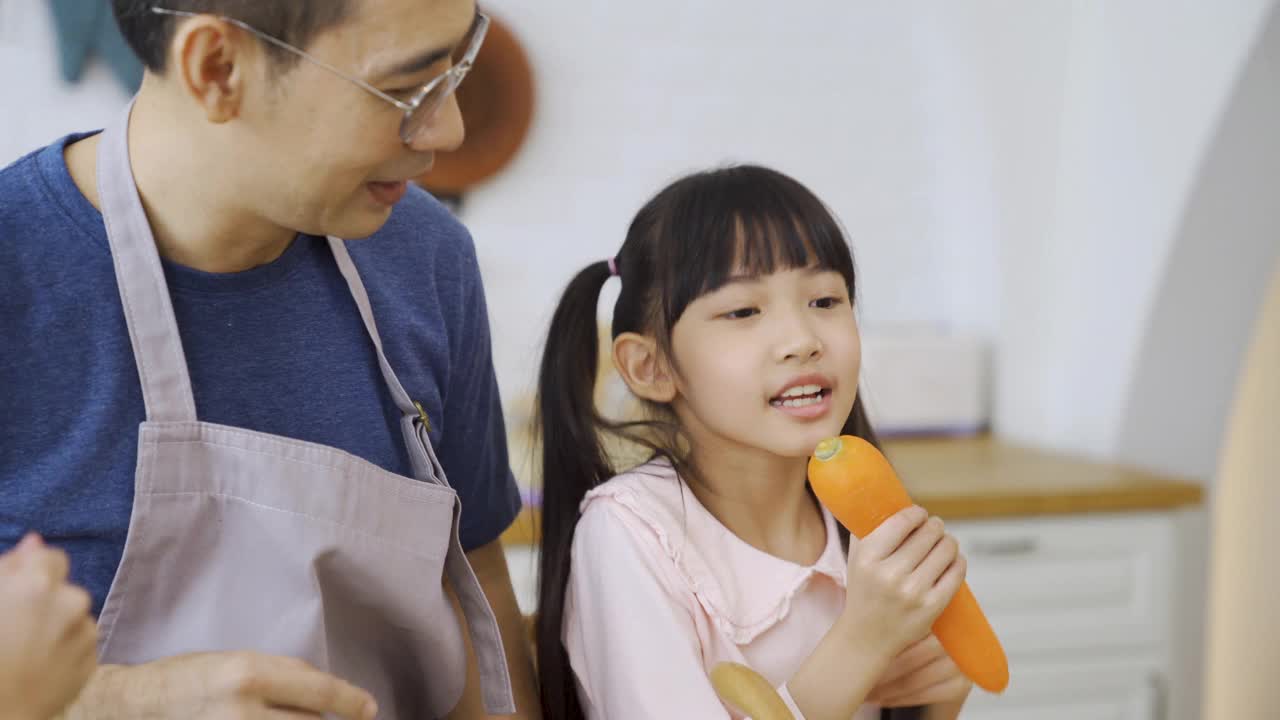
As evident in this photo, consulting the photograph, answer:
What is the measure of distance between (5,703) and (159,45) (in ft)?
1.74

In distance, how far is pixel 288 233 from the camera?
41.5 inches

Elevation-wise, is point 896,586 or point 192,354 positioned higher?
point 192,354

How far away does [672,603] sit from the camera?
109 centimetres

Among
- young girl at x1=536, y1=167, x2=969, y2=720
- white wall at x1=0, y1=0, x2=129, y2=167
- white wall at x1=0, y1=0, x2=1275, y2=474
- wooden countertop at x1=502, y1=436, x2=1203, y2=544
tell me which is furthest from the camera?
white wall at x1=0, y1=0, x2=1275, y2=474

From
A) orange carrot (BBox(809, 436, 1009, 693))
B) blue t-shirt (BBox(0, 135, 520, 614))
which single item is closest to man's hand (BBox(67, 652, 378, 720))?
blue t-shirt (BBox(0, 135, 520, 614))

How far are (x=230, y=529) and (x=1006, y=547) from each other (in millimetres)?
1743

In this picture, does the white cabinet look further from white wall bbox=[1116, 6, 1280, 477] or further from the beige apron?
the beige apron

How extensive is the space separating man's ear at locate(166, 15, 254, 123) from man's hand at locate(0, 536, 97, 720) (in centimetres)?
40

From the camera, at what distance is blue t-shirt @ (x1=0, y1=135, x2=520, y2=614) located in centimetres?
93

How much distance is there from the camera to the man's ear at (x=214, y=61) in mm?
895

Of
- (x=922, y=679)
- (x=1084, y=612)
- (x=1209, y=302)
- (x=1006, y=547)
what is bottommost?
(x=1084, y=612)

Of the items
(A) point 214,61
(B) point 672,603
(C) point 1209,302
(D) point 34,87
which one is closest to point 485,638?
(B) point 672,603

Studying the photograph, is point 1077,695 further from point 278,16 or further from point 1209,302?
point 278,16

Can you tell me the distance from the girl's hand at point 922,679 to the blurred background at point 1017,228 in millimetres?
1146
